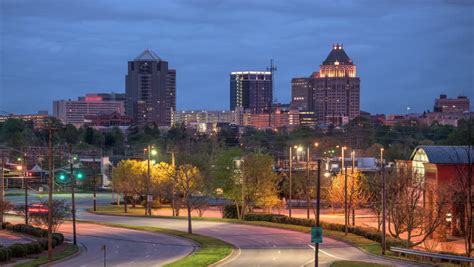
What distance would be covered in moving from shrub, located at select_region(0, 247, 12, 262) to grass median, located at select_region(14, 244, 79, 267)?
1.47 meters

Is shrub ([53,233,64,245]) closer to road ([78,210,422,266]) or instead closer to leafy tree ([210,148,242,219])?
road ([78,210,422,266])

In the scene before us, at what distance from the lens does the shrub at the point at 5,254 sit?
4772cm

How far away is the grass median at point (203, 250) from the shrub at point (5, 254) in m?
10.6

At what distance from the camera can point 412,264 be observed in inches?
1848

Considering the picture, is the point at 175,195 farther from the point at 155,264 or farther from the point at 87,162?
the point at 87,162

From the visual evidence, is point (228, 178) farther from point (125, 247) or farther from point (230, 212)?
point (125, 247)

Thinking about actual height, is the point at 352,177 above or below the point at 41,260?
above

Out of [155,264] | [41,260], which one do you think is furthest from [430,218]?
[41,260]

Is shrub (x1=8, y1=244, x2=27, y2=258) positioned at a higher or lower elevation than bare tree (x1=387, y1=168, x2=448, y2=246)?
lower

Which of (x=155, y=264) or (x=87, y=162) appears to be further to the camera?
(x=87, y=162)

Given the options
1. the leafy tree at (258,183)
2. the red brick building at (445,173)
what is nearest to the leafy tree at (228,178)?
the leafy tree at (258,183)

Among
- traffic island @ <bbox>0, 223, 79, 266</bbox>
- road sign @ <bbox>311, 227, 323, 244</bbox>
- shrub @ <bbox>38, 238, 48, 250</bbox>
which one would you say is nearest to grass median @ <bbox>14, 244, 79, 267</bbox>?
traffic island @ <bbox>0, 223, 79, 266</bbox>

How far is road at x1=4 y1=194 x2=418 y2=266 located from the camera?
4834cm

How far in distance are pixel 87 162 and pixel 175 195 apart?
181 ft
